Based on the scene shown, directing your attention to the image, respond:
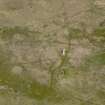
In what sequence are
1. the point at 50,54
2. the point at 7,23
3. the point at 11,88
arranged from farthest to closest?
the point at 7,23
the point at 50,54
the point at 11,88

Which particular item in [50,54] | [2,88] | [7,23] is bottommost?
[2,88]

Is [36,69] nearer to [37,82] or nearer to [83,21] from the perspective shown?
[37,82]


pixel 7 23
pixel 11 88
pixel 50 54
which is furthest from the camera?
pixel 7 23

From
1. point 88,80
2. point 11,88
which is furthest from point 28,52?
point 88,80

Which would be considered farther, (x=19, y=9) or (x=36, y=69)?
(x=19, y=9)

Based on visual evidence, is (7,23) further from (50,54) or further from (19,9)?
(50,54)

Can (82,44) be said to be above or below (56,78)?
above
